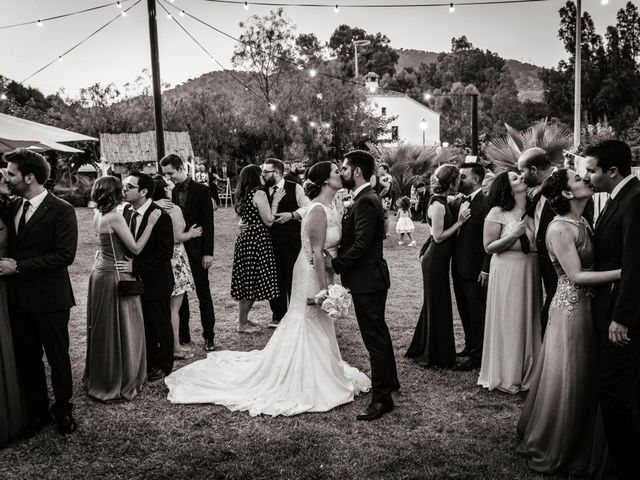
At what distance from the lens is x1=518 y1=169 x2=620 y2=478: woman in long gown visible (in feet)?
11.1

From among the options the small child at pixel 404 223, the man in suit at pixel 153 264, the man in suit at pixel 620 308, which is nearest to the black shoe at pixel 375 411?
the man in suit at pixel 620 308

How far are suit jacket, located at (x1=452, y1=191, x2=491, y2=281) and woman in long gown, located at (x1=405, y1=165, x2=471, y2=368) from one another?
0.07 meters

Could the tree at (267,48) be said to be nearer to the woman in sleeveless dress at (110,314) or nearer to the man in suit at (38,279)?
the woman in sleeveless dress at (110,314)

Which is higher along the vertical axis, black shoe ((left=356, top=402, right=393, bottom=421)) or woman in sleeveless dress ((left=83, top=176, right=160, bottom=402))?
woman in sleeveless dress ((left=83, top=176, right=160, bottom=402))

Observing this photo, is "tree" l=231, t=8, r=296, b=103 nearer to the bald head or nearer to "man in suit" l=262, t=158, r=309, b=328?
"man in suit" l=262, t=158, r=309, b=328

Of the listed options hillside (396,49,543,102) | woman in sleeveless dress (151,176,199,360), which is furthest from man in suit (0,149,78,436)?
hillside (396,49,543,102)

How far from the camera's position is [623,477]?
10.3ft

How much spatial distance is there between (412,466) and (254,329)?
377cm

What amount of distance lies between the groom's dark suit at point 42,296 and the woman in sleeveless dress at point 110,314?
622 mm

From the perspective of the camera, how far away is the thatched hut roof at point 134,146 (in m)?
38.3

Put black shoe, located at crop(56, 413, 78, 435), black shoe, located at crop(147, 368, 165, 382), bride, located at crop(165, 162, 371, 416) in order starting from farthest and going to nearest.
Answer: black shoe, located at crop(147, 368, 165, 382) < bride, located at crop(165, 162, 371, 416) < black shoe, located at crop(56, 413, 78, 435)

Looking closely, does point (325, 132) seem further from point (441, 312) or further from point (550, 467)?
point (550, 467)

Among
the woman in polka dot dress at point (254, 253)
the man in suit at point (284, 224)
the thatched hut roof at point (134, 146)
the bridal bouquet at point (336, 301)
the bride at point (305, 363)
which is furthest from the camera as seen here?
the thatched hut roof at point (134, 146)

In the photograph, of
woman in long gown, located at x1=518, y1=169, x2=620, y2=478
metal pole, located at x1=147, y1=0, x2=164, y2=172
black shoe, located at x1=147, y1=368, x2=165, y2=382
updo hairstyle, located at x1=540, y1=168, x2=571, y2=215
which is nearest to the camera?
woman in long gown, located at x1=518, y1=169, x2=620, y2=478
